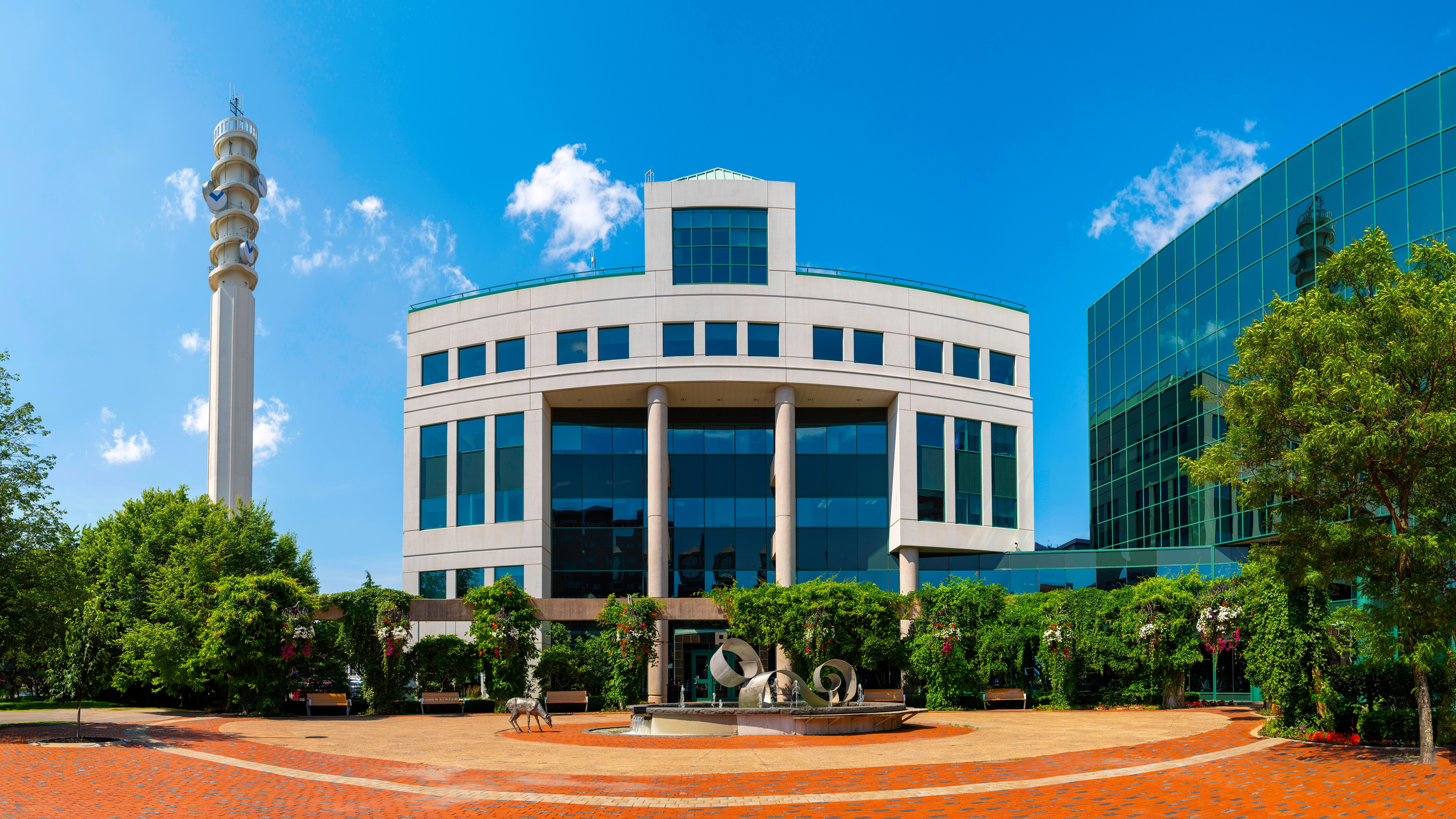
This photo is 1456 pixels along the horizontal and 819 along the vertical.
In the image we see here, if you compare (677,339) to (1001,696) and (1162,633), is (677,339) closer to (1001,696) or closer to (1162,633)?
(1001,696)

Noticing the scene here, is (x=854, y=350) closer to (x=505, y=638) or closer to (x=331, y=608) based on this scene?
(x=505, y=638)

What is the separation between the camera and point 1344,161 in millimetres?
34344

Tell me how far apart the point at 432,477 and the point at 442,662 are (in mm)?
13810

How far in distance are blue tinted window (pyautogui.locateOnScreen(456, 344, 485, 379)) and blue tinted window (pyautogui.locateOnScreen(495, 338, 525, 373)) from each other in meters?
0.84

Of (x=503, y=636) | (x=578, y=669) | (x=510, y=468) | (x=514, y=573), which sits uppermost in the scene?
(x=510, y=468)

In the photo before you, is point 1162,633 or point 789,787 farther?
point 1162,633

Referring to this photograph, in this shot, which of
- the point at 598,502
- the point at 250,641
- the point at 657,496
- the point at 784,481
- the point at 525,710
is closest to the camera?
the point at 525,710

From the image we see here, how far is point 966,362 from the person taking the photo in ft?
149

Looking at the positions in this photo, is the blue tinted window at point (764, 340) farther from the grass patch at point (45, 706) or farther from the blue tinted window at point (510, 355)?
the grass patch at point (45, 706)

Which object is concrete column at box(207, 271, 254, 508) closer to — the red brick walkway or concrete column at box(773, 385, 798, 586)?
concrete column at box(773, 385, 798, 586)

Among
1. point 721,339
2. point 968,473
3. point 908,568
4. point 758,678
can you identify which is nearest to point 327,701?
point 758,678

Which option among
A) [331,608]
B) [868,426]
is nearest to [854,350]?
[868,426]

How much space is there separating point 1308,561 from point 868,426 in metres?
28.3

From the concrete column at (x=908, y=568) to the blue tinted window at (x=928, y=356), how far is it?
814cm
